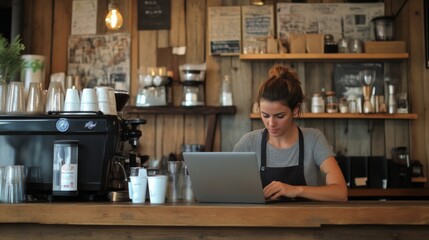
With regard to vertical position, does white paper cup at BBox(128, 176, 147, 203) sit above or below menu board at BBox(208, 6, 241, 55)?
below

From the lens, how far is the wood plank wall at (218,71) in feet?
15.0

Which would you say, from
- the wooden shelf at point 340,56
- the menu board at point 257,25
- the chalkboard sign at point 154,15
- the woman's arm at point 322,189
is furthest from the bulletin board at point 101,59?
the woman's arm at point 322,189

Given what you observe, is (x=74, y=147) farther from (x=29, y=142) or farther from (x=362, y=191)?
(x=362, y=191)

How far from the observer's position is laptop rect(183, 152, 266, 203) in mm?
2033

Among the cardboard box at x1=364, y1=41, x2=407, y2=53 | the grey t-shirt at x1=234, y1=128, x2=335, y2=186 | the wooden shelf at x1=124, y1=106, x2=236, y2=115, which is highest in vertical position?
the cardboard box at x1=364, y1=41, x2=407, y2=53

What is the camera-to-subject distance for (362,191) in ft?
13.8

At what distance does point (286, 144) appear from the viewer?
9.23ft

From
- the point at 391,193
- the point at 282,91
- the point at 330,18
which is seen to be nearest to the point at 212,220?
the point at 282,91

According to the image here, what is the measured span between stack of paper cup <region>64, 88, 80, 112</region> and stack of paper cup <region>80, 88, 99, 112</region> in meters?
0.02

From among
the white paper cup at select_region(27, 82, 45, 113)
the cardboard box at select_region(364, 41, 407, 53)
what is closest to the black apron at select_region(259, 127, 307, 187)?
the white paper cup at select_region(27, 82, 45, 113)

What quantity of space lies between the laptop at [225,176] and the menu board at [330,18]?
2.75 m

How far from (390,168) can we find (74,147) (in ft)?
9.20

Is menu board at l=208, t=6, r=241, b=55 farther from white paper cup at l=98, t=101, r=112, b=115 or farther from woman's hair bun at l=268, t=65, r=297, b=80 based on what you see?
A: white paper cup at l=98, t=101, r=112, b=115

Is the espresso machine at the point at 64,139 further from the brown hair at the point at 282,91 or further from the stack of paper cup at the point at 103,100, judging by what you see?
the brown hair at the point at 282,91
